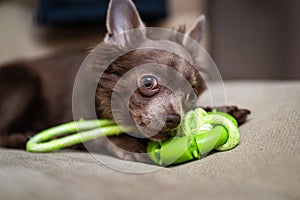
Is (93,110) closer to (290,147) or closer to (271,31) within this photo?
(290,147)

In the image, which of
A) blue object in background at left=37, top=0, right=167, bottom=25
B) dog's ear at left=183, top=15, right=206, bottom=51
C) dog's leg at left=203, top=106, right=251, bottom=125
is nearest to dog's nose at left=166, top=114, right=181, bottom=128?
dog's leg at left=203, top=106, right=251, bottom=125

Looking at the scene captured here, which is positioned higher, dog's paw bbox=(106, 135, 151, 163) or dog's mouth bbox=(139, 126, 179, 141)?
dog's mouth bbox=(139, 126, 179, 141)

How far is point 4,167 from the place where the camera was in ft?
4.40

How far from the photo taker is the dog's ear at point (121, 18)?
1879 millimetres

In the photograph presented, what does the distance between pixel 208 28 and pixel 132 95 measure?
7.07 ft

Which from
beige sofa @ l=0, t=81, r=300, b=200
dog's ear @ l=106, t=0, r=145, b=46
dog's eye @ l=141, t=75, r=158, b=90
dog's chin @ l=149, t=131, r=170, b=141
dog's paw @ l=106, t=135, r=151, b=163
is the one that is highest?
dog's ear @ l=106, t=0, r=145, b=46

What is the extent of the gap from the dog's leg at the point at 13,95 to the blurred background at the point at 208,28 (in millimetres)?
743

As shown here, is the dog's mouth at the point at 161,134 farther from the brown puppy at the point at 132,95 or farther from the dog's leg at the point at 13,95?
the dog's leg at the point at 13,95

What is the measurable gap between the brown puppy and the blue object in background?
0.92m

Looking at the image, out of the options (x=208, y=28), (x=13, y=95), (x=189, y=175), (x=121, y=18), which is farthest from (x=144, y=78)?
(x=208, y=28)

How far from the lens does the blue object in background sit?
10.3ft

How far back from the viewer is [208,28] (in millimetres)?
3732

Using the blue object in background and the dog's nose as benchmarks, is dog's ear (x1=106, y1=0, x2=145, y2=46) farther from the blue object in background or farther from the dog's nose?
the blue object in background

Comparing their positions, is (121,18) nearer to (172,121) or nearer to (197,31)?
(197,31)
